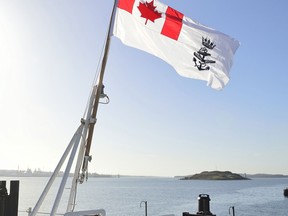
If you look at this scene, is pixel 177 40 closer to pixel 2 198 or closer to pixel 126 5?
pixel 126 5

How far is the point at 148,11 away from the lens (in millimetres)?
10102

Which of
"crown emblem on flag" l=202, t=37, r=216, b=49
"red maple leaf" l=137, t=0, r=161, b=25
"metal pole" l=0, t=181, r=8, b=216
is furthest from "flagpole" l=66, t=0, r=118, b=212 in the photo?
"crown emblem on flag" l=202, t=37, r=216, b=49

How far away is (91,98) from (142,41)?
8.82 ft

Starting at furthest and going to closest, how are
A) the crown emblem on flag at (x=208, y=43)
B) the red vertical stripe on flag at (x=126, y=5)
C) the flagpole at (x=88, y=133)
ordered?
the crown emblem on flag at (x=208, y=43) < the red vertical stripe on flag at (x=126, y=5) < the flagpole at (x=88, y=133)

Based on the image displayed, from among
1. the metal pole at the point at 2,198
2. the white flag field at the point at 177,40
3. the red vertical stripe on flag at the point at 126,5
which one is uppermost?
the red vertical stripe on flag at the point at 126,5

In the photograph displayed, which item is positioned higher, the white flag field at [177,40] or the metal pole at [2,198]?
the white flag field at [177,40]

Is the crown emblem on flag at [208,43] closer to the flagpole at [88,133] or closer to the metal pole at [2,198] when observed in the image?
the flagpole at [88,133]

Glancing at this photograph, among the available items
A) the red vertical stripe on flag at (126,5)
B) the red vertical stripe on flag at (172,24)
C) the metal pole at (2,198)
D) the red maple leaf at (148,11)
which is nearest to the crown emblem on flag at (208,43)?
the red vertical stripe on flag at (172,24)

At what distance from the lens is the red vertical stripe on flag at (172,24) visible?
10.3 m

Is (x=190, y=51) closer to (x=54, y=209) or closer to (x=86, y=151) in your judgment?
(x=86, y=151)

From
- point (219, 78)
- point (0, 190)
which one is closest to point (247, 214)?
point (219, 78)

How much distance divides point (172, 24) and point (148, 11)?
79cm

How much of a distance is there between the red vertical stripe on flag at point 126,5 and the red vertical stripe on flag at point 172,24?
1.15m

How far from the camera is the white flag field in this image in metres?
9.88
